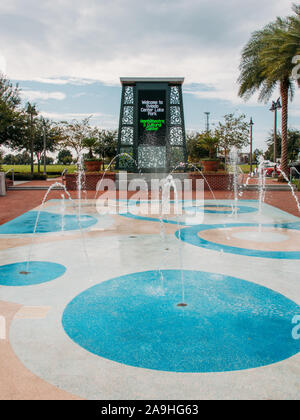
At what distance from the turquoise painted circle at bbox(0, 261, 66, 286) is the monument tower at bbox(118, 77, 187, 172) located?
2154 cm

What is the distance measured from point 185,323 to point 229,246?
3.85 metres

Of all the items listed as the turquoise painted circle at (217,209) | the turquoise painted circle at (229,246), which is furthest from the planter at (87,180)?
the turquoise painted circle at (229,246)

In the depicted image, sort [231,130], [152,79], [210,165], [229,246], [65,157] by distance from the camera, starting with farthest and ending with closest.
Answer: [65,157], [231,130], [152,79], [210,165], [229,246]

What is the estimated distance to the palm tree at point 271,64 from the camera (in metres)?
22.1

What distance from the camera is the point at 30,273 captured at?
5.76 metres

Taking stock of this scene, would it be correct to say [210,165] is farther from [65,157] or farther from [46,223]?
[65,157]

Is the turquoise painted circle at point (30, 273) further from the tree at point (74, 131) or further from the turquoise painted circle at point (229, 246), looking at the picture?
the tree at point (74, 131)

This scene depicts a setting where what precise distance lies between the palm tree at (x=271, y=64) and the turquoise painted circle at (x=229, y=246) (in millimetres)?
15672

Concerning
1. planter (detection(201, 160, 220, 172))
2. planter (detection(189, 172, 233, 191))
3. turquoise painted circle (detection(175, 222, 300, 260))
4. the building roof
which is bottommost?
turquoise painted circle (detection(175, 222, 300, 260))

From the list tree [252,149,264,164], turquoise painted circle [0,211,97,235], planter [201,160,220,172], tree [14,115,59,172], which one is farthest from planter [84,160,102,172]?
tree [252,149,264,164]

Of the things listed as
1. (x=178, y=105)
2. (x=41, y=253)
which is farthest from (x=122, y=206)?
(x=178, y=105)

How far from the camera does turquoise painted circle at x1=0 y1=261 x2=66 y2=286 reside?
5.35m

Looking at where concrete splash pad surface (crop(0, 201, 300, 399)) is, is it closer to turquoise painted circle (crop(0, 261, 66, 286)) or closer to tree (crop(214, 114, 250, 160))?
turquoise painted circle (crop(0, 261, 66, 286))

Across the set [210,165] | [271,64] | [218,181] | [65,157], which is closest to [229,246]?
[218,181]
